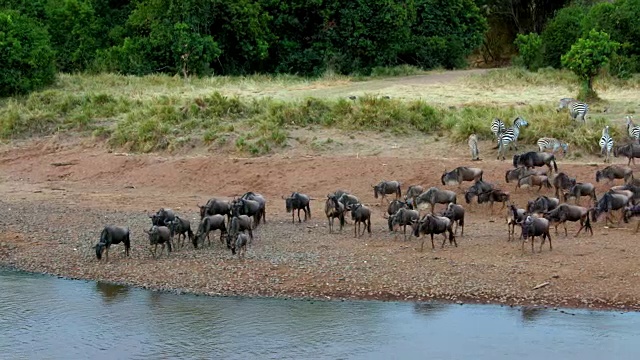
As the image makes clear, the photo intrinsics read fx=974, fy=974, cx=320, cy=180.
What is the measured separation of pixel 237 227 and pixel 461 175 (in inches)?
233

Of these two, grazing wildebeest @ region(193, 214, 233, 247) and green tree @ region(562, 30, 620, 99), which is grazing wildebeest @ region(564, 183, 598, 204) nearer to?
grazing wildebeest @ region(193, 214, 233, 247)

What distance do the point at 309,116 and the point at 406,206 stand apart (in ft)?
29.5

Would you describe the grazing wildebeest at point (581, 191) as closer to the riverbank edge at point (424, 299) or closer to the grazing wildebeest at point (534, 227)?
the grazing wildebeest at point (534, 227)

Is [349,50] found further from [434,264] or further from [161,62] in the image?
[434,264]

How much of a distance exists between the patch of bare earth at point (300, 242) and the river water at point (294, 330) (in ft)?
1.57

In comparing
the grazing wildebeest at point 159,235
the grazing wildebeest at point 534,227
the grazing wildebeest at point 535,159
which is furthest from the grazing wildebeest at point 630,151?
the grazing wildebeest at point 159,235

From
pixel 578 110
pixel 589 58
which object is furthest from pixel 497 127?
pixel 589 58

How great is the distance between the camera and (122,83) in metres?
35.1

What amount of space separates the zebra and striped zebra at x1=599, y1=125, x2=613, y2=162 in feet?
7.85

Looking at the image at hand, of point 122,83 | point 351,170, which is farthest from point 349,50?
point 351,170

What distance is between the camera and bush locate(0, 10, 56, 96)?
106 feet

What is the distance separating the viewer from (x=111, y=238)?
17344 millimetres

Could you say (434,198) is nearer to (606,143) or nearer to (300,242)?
(300,242)

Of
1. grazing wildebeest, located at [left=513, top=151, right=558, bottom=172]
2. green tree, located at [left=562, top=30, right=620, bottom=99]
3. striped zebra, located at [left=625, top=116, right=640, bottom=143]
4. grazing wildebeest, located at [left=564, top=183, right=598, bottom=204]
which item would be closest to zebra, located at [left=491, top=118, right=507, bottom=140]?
grazing wildebeest, located at [left=513, top=151, right=558, bottom=172]
